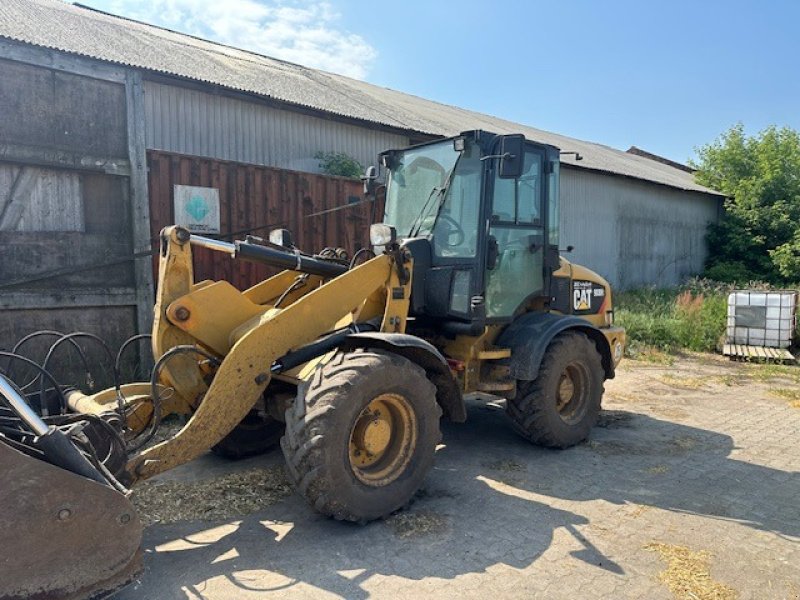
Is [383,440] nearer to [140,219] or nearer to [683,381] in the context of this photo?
[140,219]

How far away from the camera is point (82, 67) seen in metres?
6.93

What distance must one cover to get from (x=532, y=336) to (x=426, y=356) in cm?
126

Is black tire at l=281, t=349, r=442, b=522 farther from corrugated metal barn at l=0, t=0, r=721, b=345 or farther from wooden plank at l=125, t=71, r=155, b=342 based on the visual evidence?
corrugated metal barn at l=0, t=0, r=721, b=345

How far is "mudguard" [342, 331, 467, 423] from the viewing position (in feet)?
12.8

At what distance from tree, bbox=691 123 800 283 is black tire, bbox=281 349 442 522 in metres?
20.1

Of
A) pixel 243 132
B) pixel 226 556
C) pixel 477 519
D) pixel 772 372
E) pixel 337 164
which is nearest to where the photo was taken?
pixel 226 556

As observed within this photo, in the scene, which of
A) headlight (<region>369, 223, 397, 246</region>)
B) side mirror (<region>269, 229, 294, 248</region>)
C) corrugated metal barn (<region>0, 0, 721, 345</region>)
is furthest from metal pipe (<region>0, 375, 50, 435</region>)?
corrugated metal barn (<region>0, 0, 721, 345</region>)

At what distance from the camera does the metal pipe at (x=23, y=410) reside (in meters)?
2.74

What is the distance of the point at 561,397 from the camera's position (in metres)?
5.35

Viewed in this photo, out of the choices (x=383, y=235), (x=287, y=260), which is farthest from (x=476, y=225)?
(x=287, y=260)

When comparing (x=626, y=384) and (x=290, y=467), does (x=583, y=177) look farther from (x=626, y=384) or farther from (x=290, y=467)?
(x=290, y=467)

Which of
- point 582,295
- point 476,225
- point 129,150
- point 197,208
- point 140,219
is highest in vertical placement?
point 129,150

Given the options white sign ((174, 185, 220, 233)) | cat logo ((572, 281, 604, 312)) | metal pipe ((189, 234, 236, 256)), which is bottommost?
cat logo ((572, 281, 604, 312))

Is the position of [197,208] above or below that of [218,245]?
above
